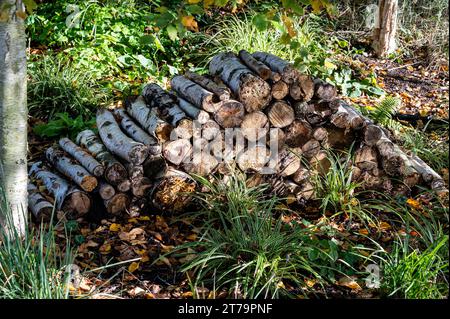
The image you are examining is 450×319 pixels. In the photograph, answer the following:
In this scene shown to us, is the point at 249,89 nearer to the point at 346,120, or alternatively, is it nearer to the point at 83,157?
the point at 346,120

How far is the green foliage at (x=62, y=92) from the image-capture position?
21.1 ft

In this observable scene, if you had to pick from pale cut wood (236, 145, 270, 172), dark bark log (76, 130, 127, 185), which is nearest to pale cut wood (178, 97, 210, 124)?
pale cut wood (236, 145, 270, 172)

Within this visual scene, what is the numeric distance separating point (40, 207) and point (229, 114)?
149cm

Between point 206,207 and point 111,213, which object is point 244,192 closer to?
point 206,207

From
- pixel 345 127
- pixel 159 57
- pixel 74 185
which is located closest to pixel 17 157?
pixel 74 185

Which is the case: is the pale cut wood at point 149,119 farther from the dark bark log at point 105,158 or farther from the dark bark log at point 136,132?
the dark bark log at point 105,158

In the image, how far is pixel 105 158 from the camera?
4.82 m

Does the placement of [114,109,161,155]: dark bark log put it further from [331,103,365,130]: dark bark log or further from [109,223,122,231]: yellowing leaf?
[331,103,365,130]: dark bark log

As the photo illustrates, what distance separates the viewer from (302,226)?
15.0ft

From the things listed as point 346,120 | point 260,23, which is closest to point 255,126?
point 346,120

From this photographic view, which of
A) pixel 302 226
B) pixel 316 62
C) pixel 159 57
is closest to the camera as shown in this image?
pixel 302 226

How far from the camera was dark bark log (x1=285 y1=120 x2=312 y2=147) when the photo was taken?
4949 millimetres

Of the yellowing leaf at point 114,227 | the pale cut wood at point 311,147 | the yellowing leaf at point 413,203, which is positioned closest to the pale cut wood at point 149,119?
the yellowing leaf at point 114,227
